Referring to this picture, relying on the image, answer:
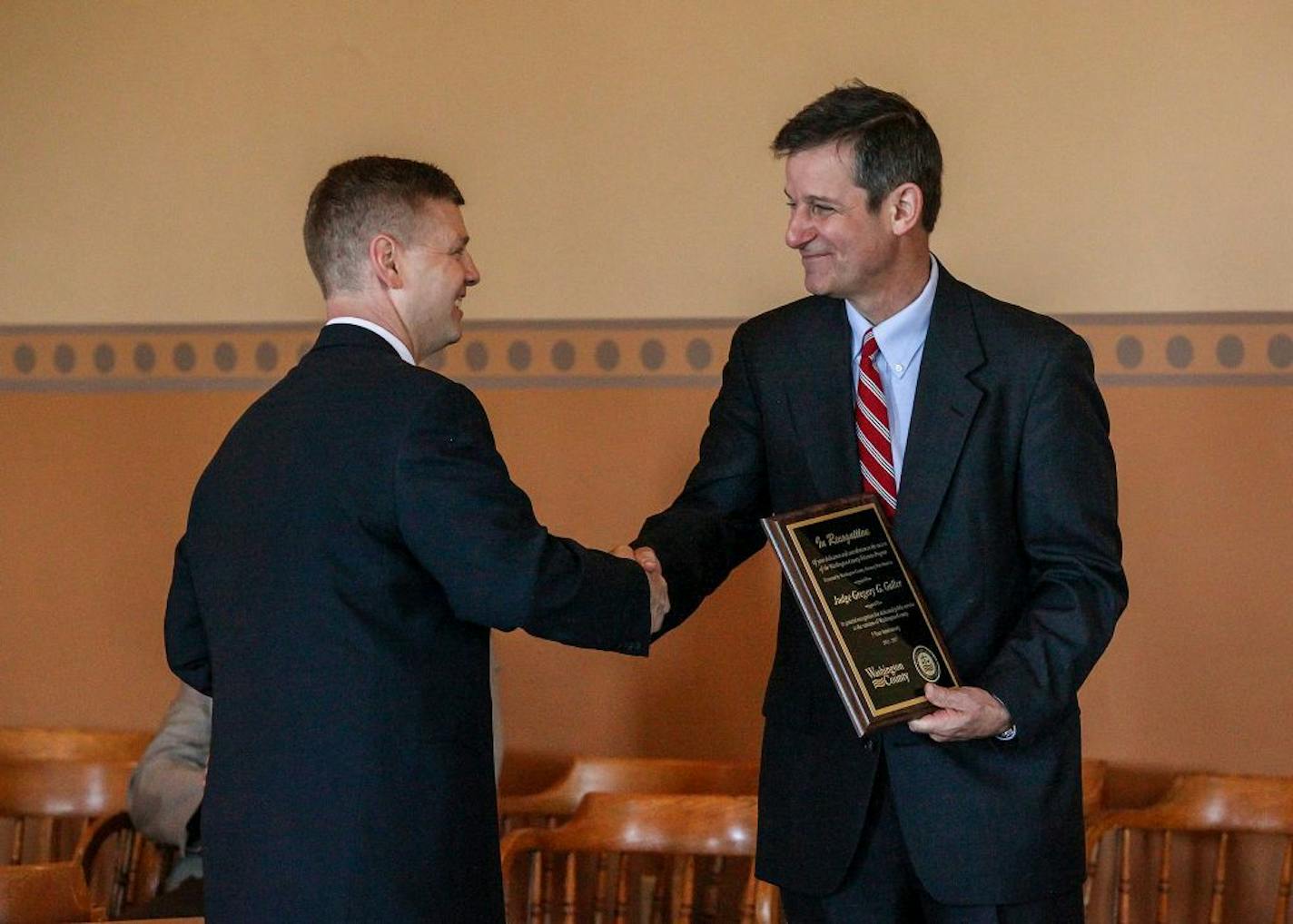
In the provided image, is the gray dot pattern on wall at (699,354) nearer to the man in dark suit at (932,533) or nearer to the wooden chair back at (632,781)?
the wooden chair back at (632,781)

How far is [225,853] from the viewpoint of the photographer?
245 centimetres

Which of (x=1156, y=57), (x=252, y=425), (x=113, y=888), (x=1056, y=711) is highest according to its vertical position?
(x=1156, y=57)

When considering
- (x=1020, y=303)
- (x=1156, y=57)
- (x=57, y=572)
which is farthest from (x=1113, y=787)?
(x=57, y=572)

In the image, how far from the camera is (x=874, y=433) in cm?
277

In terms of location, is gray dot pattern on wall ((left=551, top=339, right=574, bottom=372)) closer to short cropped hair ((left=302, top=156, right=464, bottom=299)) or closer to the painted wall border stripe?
the painted wall border stripe

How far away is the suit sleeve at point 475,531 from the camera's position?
239 cm

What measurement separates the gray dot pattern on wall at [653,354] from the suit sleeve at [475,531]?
2373 millimetres

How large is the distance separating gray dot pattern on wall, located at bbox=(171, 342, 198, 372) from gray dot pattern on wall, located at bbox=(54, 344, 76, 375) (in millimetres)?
→ 340

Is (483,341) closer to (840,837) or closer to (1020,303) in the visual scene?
(1020,303)

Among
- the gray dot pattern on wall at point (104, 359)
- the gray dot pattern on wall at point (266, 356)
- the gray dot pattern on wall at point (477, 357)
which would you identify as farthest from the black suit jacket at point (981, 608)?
the gray dot pattern on wall at point (104, 359)

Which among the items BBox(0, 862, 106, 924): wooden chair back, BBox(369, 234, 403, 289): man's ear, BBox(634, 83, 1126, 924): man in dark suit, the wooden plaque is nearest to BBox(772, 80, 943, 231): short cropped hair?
BBox(634, 83, 1126, 924): man in dark suit

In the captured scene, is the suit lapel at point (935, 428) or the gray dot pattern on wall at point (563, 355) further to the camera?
the gray dot pattern on wall at point (563, 355)

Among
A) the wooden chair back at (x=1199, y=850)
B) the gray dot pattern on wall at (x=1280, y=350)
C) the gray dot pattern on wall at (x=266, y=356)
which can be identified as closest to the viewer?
the wooden chair back at (x=1199, y=850)

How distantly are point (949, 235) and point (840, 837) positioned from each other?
8.06ft
